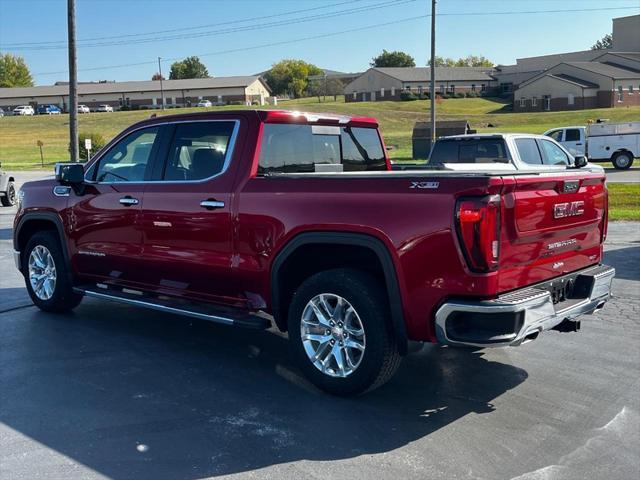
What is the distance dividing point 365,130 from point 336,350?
2.56 m

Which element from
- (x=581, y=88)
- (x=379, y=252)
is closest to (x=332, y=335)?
(x=379, y=252)

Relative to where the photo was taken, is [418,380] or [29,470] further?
[418,380]

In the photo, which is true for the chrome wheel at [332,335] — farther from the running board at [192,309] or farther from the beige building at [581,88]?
the beige building at [581,88]

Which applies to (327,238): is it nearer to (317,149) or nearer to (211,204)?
(211,204)

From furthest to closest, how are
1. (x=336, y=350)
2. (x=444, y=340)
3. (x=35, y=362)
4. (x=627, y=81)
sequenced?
(x=627, y=81), (x=35, y=362), (x=336, y=350), (x=444, y=340)

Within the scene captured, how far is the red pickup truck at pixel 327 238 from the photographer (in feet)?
13.6

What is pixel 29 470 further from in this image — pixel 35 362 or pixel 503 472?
pixel 503 472

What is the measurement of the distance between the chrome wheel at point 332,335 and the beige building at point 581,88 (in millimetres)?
86654

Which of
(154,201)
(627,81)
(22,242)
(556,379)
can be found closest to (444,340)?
(556,379)

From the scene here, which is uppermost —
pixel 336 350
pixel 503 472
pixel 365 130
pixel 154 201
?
pixel 365 130

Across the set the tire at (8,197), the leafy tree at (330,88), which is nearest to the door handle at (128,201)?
the tire at (8,197)

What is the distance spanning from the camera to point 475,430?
4352mm

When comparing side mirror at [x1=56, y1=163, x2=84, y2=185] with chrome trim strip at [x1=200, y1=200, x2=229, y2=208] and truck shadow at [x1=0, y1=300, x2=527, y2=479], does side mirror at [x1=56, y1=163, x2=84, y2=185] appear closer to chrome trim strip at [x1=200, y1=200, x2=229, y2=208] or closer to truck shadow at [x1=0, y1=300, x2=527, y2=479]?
truck shadow at [x1=0, y1=300, x2=527, y2=479]

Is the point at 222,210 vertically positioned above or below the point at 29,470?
above
